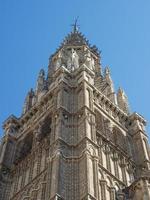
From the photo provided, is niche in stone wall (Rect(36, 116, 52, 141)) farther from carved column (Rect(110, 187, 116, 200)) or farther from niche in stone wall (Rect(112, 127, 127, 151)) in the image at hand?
carved column (Rect(110, 187, 116, 200))

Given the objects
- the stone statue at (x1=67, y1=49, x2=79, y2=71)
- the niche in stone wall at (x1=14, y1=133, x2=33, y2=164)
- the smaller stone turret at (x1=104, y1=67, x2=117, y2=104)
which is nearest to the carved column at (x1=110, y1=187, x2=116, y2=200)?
the niche in stone wall at (x1=14, y1=133, x2=33, y2=164)

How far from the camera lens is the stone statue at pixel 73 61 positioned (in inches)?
1528

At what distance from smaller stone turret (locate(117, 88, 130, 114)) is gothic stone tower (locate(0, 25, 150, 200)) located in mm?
93

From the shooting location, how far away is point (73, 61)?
4016cm

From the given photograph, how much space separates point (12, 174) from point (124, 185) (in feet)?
22.6

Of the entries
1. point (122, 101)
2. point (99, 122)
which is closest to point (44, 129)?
point (99, 122)

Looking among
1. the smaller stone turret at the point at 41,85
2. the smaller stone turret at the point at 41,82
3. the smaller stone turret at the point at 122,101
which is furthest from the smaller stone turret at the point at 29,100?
the smaller stone turret at the point at 122,101

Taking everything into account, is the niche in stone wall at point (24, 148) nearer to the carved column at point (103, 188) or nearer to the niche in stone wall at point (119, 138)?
the niche in stone wall at point (119, 138)

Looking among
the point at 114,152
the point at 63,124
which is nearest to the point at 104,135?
the point at 114,152

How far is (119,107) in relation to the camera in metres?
40.5

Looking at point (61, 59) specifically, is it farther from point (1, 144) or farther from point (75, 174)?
point (75, 174)

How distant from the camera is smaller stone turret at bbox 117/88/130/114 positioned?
1603 inches

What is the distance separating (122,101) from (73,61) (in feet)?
16.2

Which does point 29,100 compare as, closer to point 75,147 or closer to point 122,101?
point 122,101
